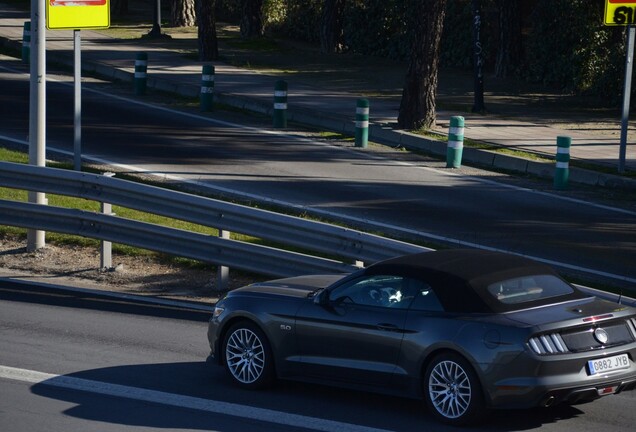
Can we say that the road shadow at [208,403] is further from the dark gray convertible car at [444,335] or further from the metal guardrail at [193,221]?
the metal guardrail at [193,221]

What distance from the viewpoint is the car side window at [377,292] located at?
8102 millimetres

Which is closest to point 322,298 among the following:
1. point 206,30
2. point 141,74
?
point 141,74

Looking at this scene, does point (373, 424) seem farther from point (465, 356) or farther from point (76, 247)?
point (76, 247)

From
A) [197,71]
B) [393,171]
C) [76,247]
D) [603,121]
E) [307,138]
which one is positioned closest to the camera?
[76,247]

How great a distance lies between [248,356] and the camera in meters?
8.76

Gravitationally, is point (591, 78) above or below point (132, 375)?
above

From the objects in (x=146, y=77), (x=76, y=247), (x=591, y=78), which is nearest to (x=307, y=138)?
(x=146, y=77)

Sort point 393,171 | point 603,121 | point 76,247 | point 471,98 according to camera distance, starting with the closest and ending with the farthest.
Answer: point 76,247 < point 393,171 < point 603,121 < point 471,98

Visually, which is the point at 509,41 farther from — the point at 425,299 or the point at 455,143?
the point at 425,299

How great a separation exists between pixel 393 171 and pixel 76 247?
6.81 meters

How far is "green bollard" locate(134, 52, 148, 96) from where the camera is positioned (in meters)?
25.9

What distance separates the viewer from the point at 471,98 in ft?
93.9

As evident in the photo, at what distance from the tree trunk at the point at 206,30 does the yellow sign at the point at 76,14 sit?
18.5 m

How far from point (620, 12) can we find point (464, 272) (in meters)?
12.0
